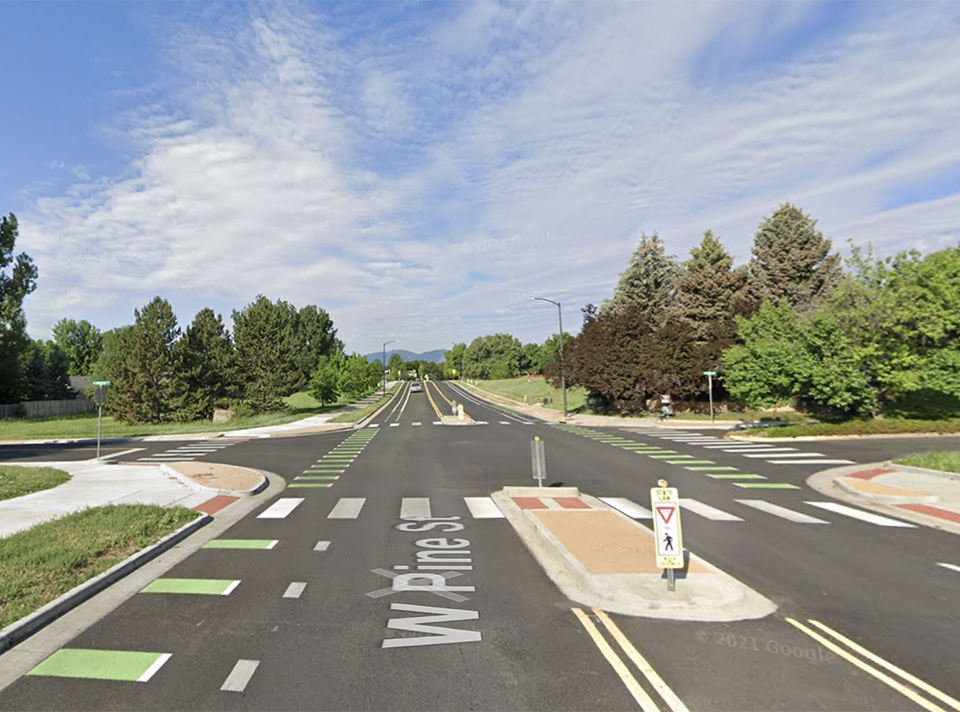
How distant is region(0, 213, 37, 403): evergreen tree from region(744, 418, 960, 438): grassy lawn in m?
62.9

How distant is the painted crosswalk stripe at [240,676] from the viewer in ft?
15.9

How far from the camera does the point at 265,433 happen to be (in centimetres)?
3297

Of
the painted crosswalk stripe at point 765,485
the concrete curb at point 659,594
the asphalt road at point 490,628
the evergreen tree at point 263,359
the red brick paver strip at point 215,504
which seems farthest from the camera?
the evergreen tree at point 263,359

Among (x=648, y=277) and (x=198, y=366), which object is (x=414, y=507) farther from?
(x=648, y=277)

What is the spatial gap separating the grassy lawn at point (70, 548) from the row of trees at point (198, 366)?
1437 inches

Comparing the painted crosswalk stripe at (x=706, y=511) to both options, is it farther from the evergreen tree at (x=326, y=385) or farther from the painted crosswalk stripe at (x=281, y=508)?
the evergreen tree at (x=326, y=385)

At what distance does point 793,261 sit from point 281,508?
56848 millimetres

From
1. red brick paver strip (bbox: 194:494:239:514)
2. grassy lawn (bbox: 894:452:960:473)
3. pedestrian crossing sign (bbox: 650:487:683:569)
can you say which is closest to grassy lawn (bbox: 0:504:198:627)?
red brick paver strip (bbox: 194:494:239:514)

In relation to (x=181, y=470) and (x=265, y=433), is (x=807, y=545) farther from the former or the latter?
(x=265, y=433)

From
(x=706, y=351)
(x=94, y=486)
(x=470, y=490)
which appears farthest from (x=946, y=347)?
(x=94, y=486)

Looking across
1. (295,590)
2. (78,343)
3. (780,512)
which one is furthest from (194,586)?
(78,343)

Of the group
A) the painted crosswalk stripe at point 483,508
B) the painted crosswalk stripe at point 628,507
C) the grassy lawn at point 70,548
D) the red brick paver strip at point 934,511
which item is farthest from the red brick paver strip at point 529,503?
the red brick paver strip at point 934,511

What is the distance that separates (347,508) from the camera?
40.8 ft

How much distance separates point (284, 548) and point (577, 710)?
648 cm
